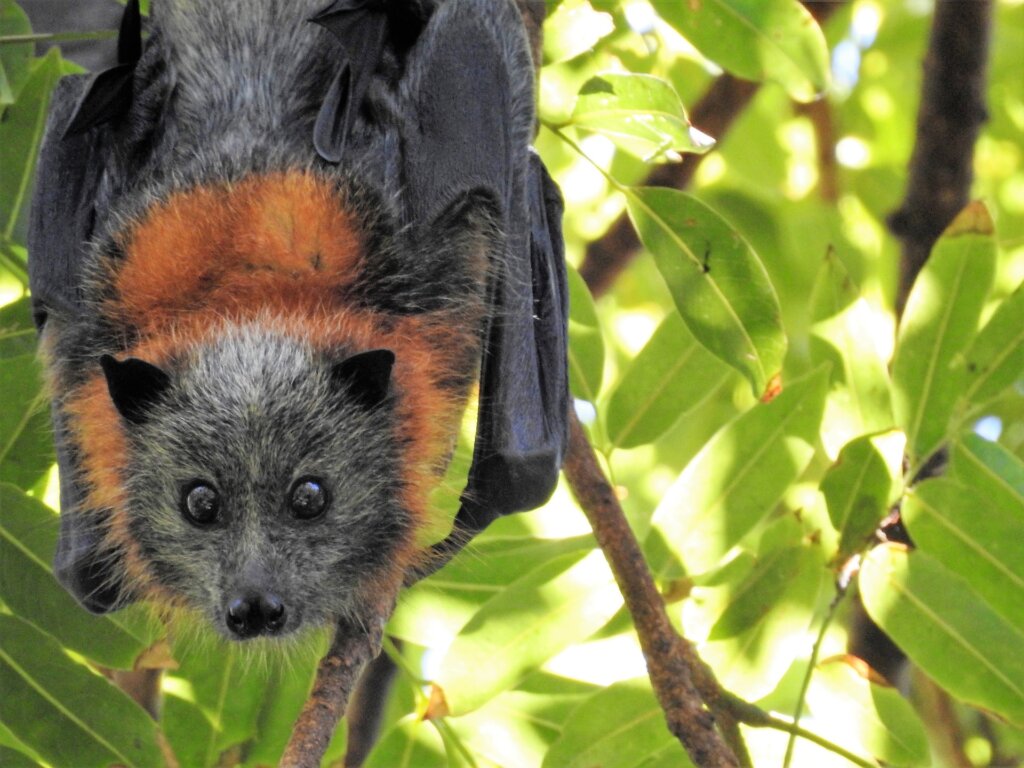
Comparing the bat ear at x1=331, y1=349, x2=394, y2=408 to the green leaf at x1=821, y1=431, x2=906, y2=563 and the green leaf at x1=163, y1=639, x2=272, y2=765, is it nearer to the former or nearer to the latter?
the green leaf at x1=163, y1=639, x2=272, y2=765

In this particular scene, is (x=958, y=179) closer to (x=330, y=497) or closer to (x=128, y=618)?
(x=330, y=497)

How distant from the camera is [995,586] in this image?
3643 millimetres

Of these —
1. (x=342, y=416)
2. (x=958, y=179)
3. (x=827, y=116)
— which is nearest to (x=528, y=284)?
(x=342, y=416)

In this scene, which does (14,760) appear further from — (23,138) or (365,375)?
(23,138)

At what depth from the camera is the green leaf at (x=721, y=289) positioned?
3.82 meters

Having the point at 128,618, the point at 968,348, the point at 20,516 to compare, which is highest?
the point at 968,348

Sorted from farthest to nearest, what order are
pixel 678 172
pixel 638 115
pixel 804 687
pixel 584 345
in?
1. pixel 678 172
2. pixel 584 345
3. pixel 638 115
4. pixel 804 687

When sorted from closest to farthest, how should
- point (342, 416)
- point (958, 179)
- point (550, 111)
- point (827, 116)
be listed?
1. point (342, 416)
2. point (550, 111)
3. point (958, 179)
4. point (827, 116)

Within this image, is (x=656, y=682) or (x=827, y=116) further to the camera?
(x=827, y=116)

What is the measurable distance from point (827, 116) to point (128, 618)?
14.6 feet

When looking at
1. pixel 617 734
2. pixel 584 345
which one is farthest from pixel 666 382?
pixel 617 734

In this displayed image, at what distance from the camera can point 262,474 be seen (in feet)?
11.7

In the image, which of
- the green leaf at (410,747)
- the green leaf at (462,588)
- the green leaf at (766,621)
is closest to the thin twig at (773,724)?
the green leaf at (766,621)

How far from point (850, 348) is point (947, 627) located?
0.79 meters
